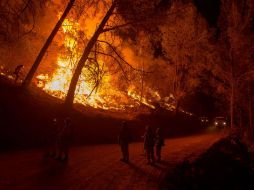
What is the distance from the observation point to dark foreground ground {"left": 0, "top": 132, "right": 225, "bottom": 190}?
10539 mm

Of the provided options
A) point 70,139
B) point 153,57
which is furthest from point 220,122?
point 70,139

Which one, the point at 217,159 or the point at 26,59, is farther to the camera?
the point at 26,59

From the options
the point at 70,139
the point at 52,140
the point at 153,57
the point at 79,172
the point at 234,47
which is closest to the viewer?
the point at 79,172

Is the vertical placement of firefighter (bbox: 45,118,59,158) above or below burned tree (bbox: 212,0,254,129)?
below

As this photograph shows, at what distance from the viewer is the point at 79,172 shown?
40.9 ft

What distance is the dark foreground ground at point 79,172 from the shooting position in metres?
10.5

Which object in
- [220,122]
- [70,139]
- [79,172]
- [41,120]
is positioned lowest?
[79,172]

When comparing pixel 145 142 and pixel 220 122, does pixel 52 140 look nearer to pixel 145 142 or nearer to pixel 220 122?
pixel 145 142

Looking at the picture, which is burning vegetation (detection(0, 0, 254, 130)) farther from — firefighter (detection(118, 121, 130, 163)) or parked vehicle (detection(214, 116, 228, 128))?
firefighter (detection(118, 121, 130, 163))

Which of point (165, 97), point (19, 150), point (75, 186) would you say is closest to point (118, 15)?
point (19, 150)

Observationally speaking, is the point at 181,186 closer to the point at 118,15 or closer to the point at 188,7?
the point at 118,15

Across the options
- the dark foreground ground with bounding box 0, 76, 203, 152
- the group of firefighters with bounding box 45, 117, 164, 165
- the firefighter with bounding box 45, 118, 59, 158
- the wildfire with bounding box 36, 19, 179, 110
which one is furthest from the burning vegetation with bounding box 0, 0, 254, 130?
the group of firefighters with bounding box 45, 117, 164, 165

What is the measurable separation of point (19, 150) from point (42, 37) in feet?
57.8

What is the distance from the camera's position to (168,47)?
38.2 m
